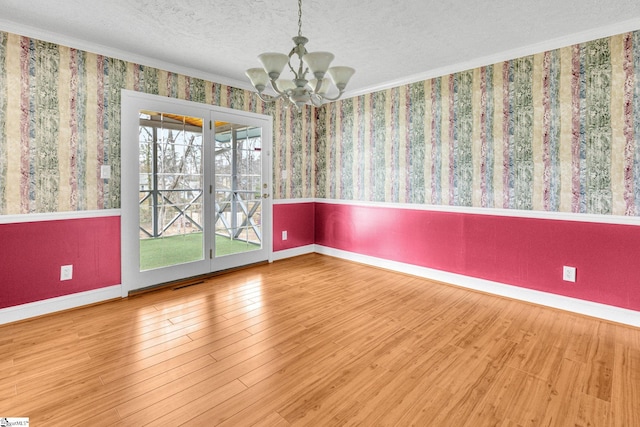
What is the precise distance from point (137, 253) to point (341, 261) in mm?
2772

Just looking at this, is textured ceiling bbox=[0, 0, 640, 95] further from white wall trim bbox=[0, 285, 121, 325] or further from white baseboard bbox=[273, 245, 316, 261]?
white baseboard bbox=[273, 245, 316, 261]

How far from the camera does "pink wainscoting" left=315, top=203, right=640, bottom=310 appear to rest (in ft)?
9.29

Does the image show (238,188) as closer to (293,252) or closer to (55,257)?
(293,252)

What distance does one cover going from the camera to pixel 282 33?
291 centimetres

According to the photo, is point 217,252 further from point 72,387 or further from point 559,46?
point 559,46

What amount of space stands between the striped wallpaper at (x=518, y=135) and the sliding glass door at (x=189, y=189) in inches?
65.0

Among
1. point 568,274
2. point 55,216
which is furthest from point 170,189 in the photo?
point 568,274

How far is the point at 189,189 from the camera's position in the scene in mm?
3881

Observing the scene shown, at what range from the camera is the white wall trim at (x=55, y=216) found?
279cm

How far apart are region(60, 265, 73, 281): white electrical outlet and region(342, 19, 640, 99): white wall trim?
4172 mm

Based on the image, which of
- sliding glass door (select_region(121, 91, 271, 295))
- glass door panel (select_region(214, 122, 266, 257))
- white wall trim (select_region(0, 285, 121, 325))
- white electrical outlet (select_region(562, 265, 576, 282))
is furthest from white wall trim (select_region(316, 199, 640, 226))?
white wall trim (select_region(0, 285, 121, 325))

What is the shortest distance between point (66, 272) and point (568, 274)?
4.80 m

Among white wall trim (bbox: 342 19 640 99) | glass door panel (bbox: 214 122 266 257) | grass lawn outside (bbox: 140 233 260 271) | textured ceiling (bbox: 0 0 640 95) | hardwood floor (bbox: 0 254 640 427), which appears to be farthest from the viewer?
glass door panel (bbox: 214 122 266 257)

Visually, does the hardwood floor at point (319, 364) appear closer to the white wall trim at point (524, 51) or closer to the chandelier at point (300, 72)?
the chandelier at point (300, 72)
